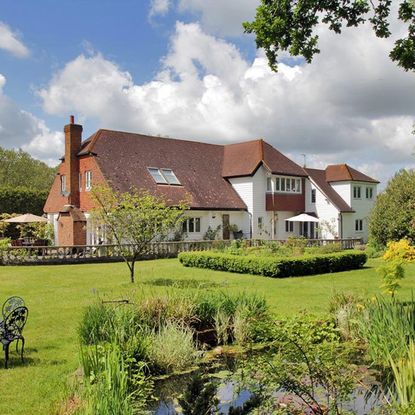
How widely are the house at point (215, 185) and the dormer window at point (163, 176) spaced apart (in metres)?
0.08

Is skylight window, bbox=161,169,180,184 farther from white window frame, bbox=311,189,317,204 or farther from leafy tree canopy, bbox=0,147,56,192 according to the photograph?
leafy tree canopy, bbox=0,147,56,192

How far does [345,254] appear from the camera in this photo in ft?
78.1

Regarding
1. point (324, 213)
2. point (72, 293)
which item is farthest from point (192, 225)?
point (72, 293)

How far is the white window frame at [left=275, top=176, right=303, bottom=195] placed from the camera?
4055 centimetres

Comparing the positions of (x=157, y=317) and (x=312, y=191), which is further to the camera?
(x=312, y=191)

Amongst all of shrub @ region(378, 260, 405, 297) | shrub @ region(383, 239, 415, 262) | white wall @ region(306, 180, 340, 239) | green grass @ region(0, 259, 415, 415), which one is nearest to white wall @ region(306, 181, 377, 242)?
white wall @ region(306, 180, 340, 239)

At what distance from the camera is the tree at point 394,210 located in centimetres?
2398

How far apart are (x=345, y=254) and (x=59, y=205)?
23.5 m

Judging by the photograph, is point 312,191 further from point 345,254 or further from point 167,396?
point 167,396

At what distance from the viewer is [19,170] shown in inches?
2810

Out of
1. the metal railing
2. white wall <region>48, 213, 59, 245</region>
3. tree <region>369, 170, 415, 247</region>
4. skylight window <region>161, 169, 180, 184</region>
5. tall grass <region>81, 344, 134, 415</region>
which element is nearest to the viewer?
tall grass <region>81, 344, 134, 415</region>

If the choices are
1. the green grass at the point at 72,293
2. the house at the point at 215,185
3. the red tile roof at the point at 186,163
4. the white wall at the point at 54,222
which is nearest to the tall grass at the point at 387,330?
the green grass at the point at 72,293

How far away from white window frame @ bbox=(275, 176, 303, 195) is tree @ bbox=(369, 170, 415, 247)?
11767 mm

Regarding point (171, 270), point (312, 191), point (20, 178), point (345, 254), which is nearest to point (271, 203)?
point (312, 191)
